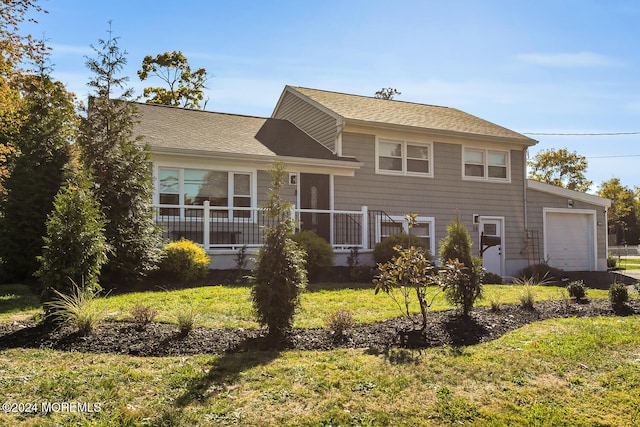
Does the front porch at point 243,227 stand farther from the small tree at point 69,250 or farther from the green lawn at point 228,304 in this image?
the small tree at point 69,250

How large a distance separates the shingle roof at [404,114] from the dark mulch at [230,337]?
31.5ft

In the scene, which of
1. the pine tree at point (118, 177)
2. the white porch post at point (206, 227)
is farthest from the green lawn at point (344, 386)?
the white porch post at point (206, 227)

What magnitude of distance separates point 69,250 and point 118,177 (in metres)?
3.57

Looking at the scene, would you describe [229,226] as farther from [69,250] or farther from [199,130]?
[69,250]

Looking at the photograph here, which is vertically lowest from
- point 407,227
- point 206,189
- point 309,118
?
point 407,227

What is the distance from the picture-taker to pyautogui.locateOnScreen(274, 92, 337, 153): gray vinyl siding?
53.5 feet

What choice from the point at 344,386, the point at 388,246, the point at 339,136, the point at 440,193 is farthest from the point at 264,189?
the point at 344,386

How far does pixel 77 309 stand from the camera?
226 inches

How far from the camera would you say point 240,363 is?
4.94 meters

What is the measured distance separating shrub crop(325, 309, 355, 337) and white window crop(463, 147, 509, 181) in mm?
12370

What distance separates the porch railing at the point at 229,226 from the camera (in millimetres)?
12289

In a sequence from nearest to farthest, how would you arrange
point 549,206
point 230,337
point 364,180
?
point 230,337 → point 364,180 → point 549,206

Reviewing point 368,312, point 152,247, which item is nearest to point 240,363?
point 368,312

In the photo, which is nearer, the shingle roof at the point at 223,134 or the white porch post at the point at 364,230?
the white porch post at the point at 364,230
